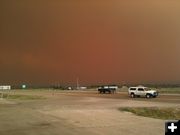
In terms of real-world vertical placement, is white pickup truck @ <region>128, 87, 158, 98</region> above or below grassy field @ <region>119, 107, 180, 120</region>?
above

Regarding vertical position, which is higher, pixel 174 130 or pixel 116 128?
pixel 174 130

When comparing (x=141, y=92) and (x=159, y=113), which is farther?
(x=141, y=92)

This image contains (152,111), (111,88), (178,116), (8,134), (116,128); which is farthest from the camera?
(111,88)

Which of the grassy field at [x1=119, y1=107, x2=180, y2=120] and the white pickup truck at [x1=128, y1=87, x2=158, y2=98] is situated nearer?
the grassy field at [x1=119, y1=107, x2=180, y2=120]

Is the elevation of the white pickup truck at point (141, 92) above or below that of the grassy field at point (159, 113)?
above

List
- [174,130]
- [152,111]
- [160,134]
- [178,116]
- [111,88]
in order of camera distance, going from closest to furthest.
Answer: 1. [174,130]
2. [160,134]
3. [178,116]
4. [152,111]
5. [111,88]

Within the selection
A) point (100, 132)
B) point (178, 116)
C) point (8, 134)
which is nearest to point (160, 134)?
point (100, 132)

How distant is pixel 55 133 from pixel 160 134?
4.57 m

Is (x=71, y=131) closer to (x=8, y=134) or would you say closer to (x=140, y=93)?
(x=8, y=134)

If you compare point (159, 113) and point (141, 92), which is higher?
point (141, 92)

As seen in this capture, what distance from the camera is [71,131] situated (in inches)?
733

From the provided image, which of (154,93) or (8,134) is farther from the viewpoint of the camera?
(154,93)

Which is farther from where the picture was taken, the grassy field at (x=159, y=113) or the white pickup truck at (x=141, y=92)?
the white pickup truck at (x=141, y=92)

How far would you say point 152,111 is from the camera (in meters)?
35.2
